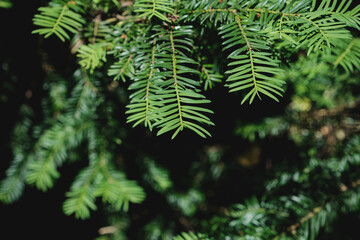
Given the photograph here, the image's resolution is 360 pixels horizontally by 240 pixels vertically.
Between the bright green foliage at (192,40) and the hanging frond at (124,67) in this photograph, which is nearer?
the bright green foliage at (192,40)

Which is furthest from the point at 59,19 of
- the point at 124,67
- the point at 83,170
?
the point at 83,170

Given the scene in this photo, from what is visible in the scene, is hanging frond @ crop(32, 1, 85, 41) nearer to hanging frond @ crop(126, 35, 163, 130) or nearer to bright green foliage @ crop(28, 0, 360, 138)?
bright green foliage @ crop(28, 0, 360, 138)

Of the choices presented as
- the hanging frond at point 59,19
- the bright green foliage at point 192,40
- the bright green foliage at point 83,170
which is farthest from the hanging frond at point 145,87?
the bright green foliage at point 83,170

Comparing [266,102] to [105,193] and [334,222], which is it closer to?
[334,222]

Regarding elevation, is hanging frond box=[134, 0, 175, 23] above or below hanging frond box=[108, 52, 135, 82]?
above

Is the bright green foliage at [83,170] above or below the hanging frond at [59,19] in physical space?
below

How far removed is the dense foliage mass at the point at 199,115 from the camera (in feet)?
1.55

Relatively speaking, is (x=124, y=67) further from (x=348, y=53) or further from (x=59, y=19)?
(x=348, y=53)

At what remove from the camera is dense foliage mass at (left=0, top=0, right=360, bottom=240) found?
1.55 feet

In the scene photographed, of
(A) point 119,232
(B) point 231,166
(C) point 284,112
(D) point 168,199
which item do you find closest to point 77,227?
(A) point 119,232

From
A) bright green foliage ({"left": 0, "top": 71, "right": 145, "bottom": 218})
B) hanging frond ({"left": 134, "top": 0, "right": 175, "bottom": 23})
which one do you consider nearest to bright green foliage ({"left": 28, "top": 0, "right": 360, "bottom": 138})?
hanging frond ({"left": 134, "top": 0, "right": 175, "bottom": 23})

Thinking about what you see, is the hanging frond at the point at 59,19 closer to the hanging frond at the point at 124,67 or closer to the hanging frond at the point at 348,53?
the hanging frond at the point at 124,67

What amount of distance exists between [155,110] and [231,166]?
1102 mm

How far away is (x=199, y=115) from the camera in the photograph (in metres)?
0.45
